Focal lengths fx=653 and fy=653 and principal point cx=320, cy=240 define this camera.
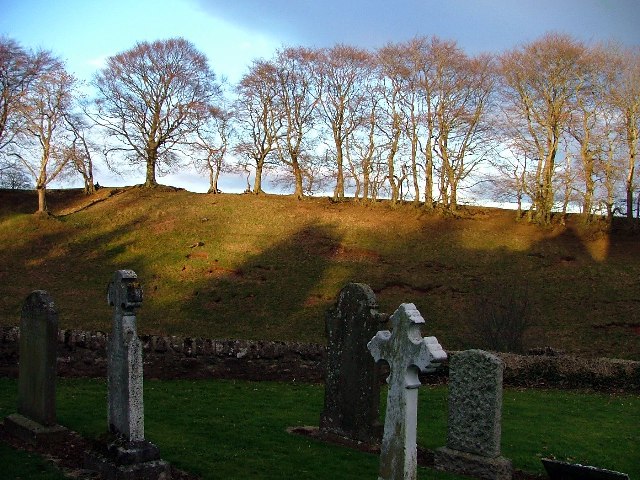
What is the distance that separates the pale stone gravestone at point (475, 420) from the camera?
8.61 metres

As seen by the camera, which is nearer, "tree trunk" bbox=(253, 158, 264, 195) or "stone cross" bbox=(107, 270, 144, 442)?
"stone cross" bbox=(107, 270, 144, 442)

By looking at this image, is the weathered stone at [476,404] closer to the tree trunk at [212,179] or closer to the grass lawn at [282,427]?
the grass lawn at [282,427]

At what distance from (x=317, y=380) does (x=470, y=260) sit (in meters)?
16.8

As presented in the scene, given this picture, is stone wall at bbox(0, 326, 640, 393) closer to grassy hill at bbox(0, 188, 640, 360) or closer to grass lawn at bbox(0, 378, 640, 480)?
grass lawn at bbox(0, 378, 640, 480)

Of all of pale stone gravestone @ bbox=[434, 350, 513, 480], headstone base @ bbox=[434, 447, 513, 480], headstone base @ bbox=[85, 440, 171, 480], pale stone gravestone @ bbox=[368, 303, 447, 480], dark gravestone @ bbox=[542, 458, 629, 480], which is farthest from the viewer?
pale stone gravestone @ bbox=[434, 350, 513, 480]

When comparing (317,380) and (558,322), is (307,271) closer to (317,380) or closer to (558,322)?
(558,322)

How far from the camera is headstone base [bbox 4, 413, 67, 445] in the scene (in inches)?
347

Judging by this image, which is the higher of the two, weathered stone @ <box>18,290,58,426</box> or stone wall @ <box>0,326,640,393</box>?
weathered stone @ <box>18,290,58,426</box>

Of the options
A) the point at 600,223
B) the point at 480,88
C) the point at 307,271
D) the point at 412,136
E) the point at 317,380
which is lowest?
the point at 317,380

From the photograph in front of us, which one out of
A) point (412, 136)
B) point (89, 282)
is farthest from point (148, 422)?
point (412, 136)

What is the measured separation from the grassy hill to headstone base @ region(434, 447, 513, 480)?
1180 cm

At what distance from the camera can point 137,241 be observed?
103 feet

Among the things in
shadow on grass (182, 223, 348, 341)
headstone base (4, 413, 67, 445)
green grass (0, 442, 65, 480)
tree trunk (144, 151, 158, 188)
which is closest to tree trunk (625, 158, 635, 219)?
shadow on grass (182, 223, 348, 341)


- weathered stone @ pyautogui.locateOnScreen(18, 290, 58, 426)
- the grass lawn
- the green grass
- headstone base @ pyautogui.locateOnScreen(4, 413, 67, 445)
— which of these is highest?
weathered stone @ pyautogui.locateOnScreen(18, 290, 58, 426)
